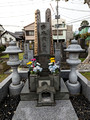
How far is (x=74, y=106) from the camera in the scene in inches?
119

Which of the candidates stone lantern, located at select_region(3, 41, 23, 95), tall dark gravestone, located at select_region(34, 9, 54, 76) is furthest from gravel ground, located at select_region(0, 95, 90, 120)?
tall dark gravestone, located at select_region(34, 9, 54, 76)

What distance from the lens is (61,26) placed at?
27.1 meters

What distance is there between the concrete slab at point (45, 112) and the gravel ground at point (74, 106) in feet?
1.10

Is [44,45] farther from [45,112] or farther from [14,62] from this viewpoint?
[45,112]

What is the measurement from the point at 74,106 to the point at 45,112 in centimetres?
114

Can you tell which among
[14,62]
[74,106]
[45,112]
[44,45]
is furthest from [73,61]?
[14,62]

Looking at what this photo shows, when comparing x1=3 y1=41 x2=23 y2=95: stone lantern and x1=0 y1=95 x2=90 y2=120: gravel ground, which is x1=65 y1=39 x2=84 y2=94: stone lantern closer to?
x1=0 y1=95 x2=90 y2=120: gravel ground

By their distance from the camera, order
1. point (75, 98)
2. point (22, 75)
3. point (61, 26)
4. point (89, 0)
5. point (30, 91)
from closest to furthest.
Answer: point (30, 91), point (75, 98), point (22, 75), point (89, 0), point (61, 26)

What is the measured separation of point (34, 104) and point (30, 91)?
1.63 feet

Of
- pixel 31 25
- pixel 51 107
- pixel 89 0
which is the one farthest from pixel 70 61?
pixel 31 25

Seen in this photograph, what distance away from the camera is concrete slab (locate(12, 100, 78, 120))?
239cm

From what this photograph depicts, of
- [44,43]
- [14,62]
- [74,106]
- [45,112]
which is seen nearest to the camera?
[45,112]

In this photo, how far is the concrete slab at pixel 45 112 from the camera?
2.39 metres

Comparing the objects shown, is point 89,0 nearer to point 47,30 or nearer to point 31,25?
point 47,30
